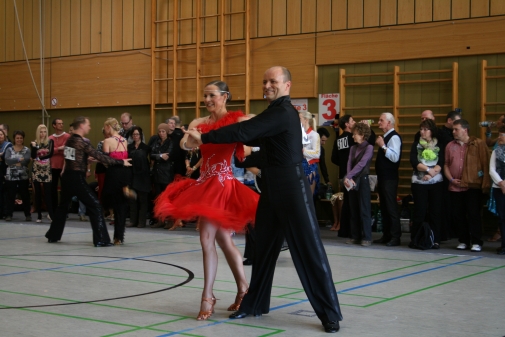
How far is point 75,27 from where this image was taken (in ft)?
53.7

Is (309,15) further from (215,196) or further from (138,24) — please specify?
(215,196)

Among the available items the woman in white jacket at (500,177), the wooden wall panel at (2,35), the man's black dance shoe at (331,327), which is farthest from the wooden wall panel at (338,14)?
the wooden wall panel at (2,35)

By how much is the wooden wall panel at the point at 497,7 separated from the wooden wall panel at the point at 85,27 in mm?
8921

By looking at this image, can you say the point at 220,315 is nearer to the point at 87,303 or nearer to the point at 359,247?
the point at 87,303

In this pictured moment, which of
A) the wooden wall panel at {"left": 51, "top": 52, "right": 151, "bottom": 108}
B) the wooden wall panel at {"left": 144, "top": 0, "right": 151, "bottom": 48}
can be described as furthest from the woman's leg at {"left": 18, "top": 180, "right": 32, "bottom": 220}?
the wooden wall panel at {"left": 144, "top": 0, "right": 151, "bottom": 48}

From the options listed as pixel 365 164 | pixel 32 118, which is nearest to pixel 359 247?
pixel 365 164

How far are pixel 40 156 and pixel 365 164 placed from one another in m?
6.09

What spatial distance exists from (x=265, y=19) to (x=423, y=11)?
3072mm

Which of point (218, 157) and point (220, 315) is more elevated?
point (218, 157)

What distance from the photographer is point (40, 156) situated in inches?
502

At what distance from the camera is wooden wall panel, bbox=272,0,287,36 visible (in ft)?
43.3

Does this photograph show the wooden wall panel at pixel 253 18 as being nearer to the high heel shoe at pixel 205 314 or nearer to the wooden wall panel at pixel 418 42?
the wooden wall panel at pixel 418 42

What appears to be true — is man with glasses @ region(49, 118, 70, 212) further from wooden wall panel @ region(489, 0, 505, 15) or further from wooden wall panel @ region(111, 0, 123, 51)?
wooden wall panel @ region(489, 0, 505, 15)

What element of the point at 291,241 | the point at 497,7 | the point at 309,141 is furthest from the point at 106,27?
the point at 291,241
